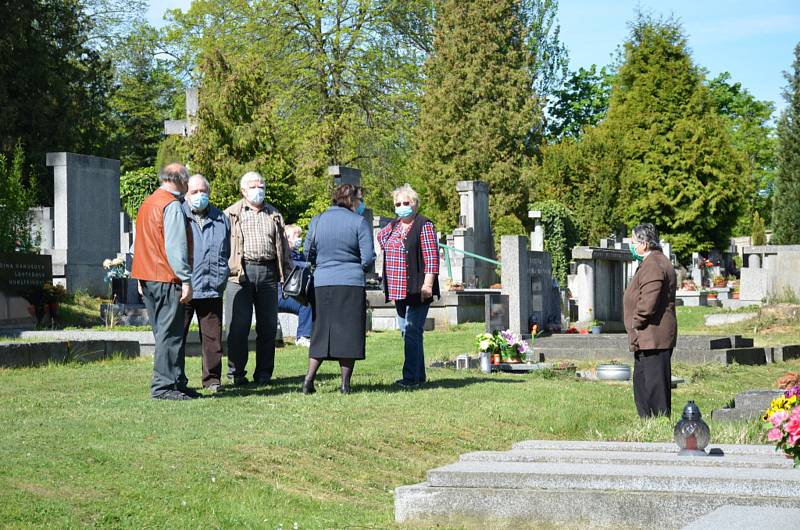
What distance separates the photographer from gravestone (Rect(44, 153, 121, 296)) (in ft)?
67.6

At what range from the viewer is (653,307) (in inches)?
384

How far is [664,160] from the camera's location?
52.9 m

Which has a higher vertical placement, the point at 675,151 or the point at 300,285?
the point at 675,151

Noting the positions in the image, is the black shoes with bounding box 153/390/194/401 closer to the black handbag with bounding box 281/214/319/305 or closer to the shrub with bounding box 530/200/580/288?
the black handbag with bounding box 281/214/319/305

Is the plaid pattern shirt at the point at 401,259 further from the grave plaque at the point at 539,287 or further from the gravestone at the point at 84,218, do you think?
the gravestone at the point at 84,218

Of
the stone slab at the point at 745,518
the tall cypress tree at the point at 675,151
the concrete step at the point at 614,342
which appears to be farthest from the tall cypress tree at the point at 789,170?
the stone slab at the point at 745,518

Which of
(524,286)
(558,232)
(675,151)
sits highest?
(675,151)

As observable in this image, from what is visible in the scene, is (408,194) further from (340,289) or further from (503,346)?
(503,346)

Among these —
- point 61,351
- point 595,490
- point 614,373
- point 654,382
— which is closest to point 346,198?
point 654,382

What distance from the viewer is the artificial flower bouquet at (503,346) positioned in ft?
46.5

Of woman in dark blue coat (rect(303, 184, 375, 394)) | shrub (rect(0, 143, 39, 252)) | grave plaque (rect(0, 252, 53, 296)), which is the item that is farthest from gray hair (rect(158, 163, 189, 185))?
shrub (rect(0, 143, 39, 252))

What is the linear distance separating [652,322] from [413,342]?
2283 millimetres

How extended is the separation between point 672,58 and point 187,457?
50702 mm

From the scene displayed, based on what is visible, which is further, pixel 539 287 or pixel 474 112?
pixel 474 112
